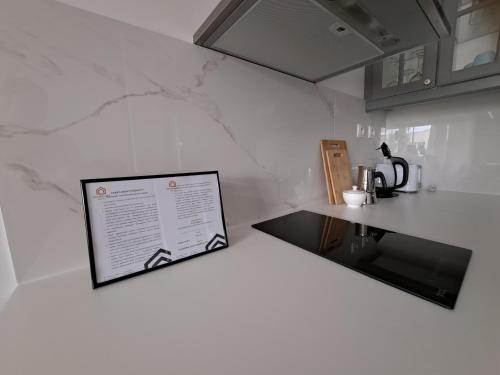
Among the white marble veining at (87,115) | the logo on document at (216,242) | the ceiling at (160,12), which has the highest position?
the ceiling at (160,12)

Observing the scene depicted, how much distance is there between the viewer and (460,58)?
Result: 1.00m

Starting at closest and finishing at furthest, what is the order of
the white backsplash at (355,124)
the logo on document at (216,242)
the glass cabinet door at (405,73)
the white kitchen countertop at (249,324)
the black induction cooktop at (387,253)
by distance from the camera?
the white kitchen countertop at (249,324)
the black induction cooktop at (387,253)
the logo on document at (216,242)
the glass cabinet door at (405,73)
the white backsplash at (355,124)

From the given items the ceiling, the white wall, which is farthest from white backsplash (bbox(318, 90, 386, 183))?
the white wall

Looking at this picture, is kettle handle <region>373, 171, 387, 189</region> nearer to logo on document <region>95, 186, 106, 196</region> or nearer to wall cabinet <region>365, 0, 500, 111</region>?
wall cabinet <region>365, 0, 500, 111</region>

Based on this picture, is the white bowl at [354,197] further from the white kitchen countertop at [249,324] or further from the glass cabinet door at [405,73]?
the glass cabinet door at [405,73]

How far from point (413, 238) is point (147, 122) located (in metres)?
0.88

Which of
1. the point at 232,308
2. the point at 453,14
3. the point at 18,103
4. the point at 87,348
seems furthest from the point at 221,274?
the point at 453,14

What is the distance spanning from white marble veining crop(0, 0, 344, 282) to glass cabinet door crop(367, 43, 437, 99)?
916 millimetres

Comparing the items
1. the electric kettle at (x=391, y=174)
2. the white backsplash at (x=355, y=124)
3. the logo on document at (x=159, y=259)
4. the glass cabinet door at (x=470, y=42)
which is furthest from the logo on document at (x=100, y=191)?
the glass cabinet door at (x=470, y=42)

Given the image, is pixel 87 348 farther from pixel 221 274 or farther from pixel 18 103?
pixel 18 103

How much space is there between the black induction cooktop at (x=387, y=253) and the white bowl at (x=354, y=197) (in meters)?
0.27

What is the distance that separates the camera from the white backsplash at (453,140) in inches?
45.6

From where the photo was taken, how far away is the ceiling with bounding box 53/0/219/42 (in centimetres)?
50

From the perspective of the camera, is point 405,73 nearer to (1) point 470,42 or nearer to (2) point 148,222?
(1) point 470,42
